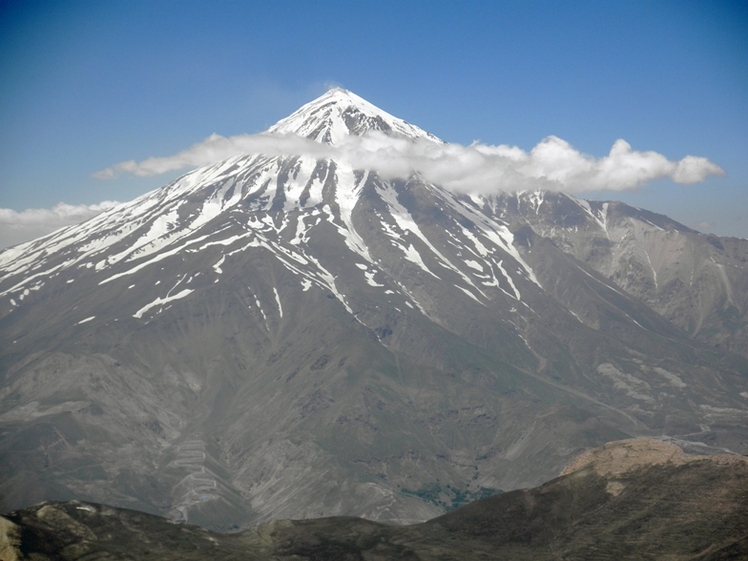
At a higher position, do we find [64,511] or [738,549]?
[64,511]

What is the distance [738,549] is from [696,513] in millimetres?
20788

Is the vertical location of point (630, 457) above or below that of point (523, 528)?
above

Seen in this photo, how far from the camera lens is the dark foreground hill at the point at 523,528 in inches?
5246

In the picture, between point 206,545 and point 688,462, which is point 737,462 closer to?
point 688,462

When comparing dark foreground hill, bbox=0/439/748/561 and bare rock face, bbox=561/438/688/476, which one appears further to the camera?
bare rock face, bbox=561/438/688/476

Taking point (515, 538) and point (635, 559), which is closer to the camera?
point (635, 559)

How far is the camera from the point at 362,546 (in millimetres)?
150500

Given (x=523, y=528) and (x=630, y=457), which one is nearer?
(x=523, y=528)

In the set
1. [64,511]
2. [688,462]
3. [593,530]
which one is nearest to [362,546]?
[593,530]

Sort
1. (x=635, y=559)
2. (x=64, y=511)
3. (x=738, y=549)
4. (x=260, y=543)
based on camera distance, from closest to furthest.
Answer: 1. (x=738, y=549)
2. (x=635, y=559)
3. (x=64, y=511)
4. (x=260, y=543)

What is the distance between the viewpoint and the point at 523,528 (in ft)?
503

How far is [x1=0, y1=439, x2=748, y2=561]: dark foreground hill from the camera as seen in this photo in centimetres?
13325

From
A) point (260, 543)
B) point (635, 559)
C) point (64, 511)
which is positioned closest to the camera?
point (635, 559)

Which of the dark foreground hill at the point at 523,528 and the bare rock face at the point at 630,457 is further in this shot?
the bare rock face at the point at 630,457
